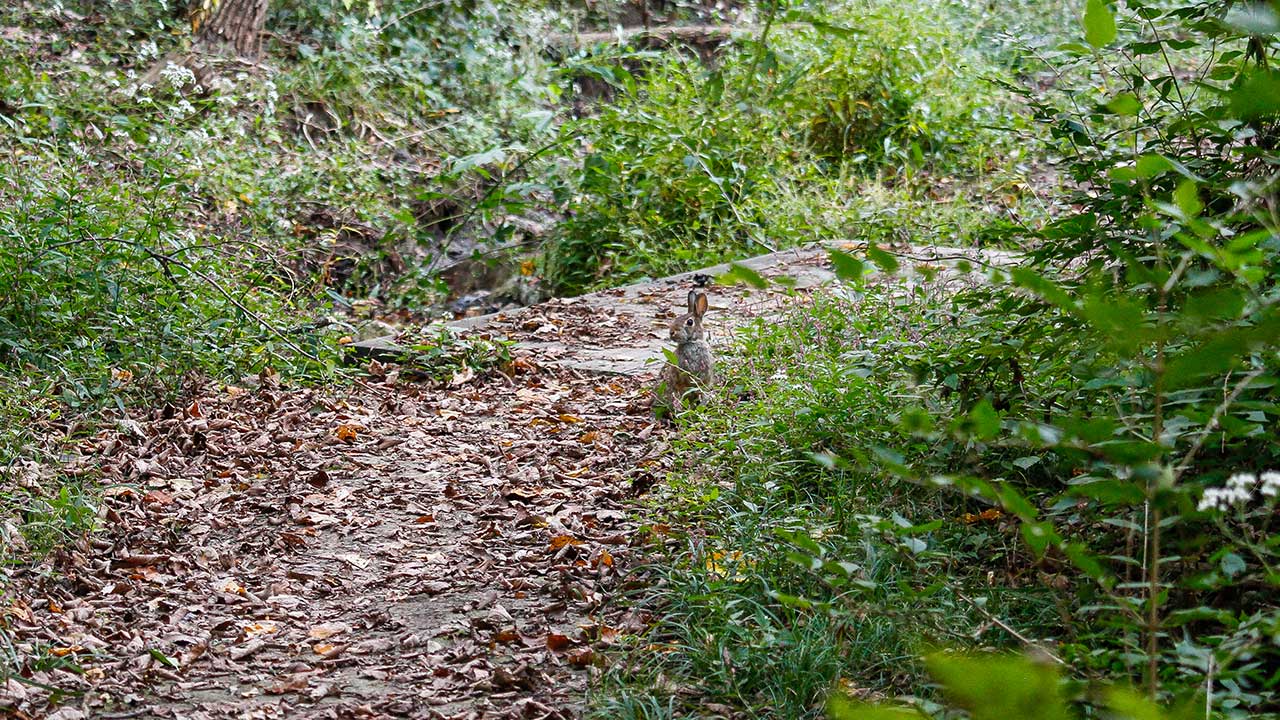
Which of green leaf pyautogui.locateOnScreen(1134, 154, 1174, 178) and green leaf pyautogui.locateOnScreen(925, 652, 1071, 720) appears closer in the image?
green leaf pyautogui.locateOnScreen(925, 652, 1071, 720)

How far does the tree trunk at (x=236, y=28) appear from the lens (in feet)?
33.2

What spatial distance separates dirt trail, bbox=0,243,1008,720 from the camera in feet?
10.6

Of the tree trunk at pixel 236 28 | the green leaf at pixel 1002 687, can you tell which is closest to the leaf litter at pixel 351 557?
the green leaf at pixel 1002 687

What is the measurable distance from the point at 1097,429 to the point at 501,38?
1086 cm

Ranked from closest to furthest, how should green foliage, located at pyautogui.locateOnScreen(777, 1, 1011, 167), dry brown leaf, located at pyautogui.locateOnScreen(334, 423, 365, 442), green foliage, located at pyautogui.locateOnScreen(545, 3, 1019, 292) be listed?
dry brown leaf, located at pyautogui.locateOnScreen(334, 423, 365, 442) → green foliage, located at pyautogui.locateOnScreen(545, 3, 1019, 292) → green foliage, located at pyautogui.locateOnScreen(777, 1, 1011, 167)

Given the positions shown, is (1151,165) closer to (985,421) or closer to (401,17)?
(985,421)

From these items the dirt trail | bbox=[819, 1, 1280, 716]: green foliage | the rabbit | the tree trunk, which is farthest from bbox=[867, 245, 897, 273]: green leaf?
the tree trunk

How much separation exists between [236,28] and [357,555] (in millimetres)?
7613

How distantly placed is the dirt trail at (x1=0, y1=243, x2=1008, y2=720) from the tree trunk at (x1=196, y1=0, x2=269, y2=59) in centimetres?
569

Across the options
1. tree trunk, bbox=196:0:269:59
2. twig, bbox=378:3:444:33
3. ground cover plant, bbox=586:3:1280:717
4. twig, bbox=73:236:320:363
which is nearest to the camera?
ground cover plant, bbox=586:3:1280:717

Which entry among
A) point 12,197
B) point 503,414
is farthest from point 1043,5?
point 12,197

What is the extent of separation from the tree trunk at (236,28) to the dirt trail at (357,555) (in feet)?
18.7

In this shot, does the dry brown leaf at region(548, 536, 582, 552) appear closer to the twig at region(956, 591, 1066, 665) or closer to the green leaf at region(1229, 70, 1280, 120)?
the twig at region(956, 591, 1066, 665)

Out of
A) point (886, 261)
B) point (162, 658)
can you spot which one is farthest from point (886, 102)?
point (886, 261)
